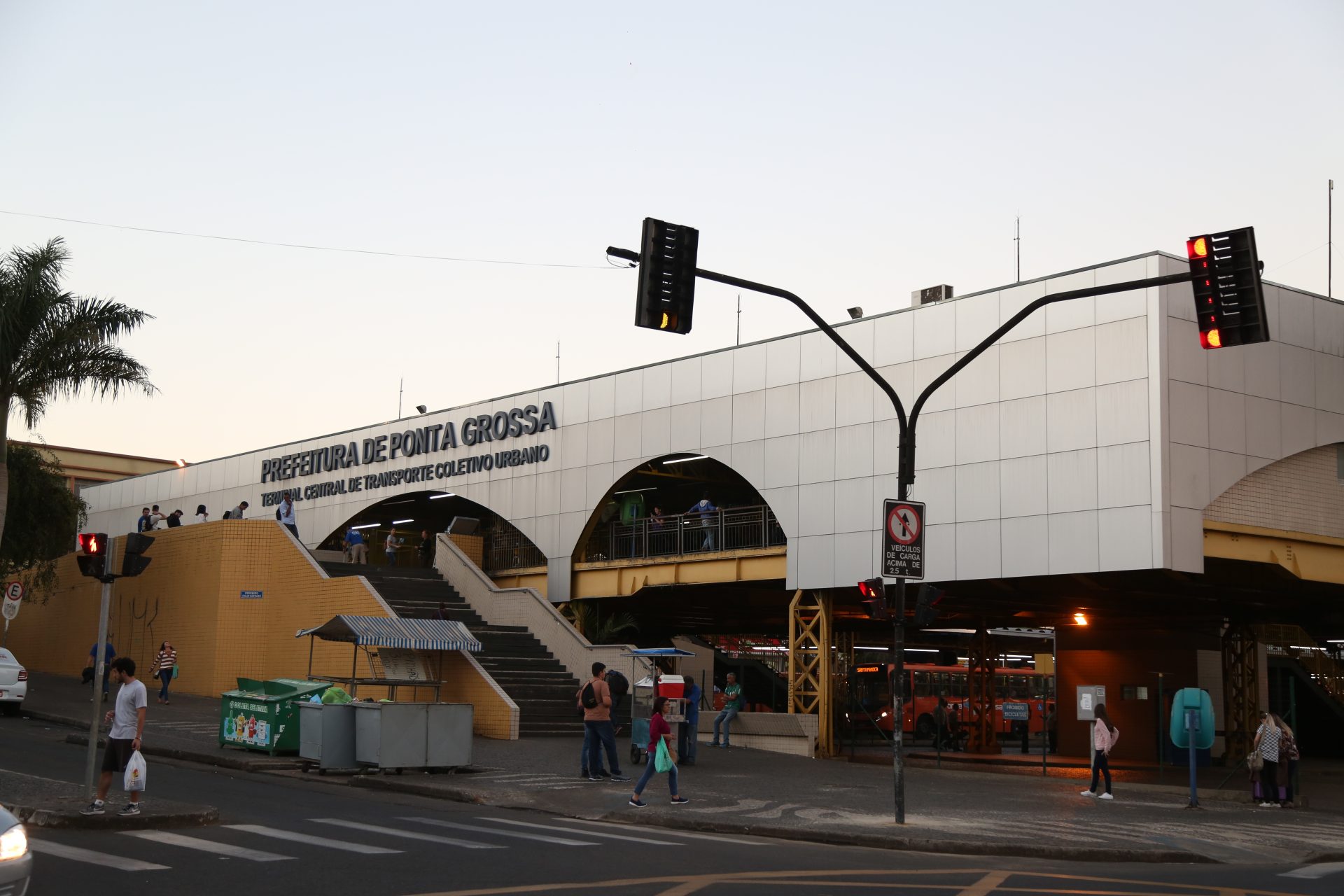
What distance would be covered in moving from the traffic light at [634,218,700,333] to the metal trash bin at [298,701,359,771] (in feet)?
30.3

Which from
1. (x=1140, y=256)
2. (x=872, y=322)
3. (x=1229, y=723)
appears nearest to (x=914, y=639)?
(x=1229, y=723)

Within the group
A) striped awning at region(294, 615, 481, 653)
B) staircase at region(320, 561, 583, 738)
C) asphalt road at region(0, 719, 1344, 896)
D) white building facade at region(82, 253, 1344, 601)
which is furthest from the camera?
staircase at region(320, 561, 583, 738)

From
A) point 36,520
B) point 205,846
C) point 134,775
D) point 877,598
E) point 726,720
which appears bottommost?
point 205,846

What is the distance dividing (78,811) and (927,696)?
3707cm

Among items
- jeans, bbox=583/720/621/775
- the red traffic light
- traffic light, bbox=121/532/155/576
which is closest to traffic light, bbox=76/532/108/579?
the red traffic light

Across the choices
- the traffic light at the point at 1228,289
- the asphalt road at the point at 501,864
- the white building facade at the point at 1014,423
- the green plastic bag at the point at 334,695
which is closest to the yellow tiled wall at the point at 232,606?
the white building facade at the point at 1014,423

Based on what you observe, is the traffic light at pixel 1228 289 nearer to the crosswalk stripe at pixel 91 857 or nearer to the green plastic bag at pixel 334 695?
the crosswalk stripe at pixel 91 857

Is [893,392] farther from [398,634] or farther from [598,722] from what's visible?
[398,634]

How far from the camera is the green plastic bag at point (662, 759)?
17172mm

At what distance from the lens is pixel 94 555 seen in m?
15.2

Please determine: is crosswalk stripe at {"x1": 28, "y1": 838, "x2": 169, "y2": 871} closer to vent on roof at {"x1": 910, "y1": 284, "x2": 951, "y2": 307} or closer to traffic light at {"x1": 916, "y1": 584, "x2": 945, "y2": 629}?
traffic light at {"x1": 916, "y1": 584, "x2": 945, "y2": 629}

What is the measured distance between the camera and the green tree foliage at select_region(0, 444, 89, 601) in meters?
41.9

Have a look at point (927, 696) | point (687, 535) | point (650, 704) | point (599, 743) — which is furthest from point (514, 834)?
point (927, 696)

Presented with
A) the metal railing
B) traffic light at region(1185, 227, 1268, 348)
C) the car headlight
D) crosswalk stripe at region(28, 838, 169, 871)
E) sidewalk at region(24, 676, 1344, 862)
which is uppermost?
traffic light at region(1185, 227, 1268, 348)
